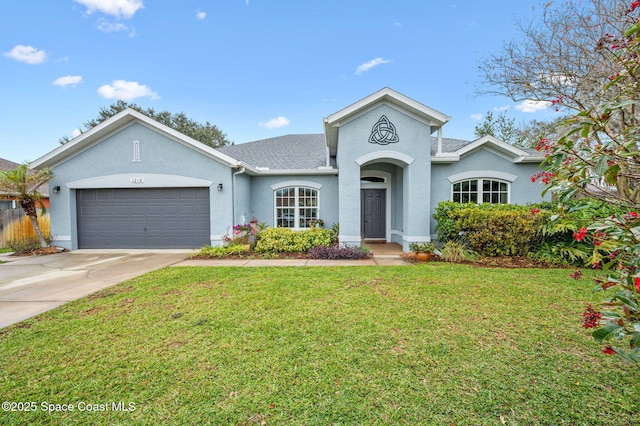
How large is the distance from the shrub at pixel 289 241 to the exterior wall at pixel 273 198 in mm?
2114

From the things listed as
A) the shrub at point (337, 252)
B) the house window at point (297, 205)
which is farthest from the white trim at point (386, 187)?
the shrub at point (337, 252)

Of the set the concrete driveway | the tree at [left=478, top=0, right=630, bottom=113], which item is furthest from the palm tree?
the tree at [left=478, top=0, right=630, bottom=113]

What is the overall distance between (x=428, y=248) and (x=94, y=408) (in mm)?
8319

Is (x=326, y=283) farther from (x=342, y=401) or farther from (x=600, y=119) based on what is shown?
(x=600, y=119)

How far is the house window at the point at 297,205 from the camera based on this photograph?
1188cm

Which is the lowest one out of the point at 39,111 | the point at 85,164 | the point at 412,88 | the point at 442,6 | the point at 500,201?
the point at 500,201

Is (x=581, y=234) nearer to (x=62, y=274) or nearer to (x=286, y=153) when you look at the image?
(x=62, y=274)

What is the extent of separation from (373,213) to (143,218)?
9.71 m

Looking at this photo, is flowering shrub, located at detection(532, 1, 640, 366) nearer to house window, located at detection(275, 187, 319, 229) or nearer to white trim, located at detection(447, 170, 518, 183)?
white trim, located at detection(447, 170, 518, 183)

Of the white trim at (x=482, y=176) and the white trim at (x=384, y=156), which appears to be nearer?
the white trim at (x=384, y=156)

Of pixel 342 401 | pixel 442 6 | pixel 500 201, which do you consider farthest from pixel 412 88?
pixel 342 401

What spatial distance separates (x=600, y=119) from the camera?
72.3 inches

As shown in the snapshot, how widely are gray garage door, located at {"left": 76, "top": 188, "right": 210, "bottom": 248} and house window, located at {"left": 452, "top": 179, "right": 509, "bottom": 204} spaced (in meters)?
9.98

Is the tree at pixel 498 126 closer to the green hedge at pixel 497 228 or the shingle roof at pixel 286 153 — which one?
the shingle roof at pixel 286 153
